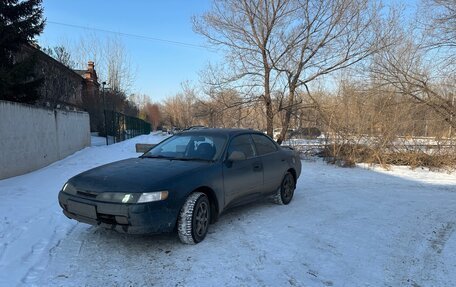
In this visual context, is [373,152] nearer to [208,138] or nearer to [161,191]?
[208,138]

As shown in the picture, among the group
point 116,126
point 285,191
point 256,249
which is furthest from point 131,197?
point 116,126

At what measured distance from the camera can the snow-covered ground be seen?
11.8ft

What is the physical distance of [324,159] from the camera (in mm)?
13930

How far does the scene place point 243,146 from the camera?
18.9ft

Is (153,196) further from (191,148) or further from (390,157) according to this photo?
(390,157)

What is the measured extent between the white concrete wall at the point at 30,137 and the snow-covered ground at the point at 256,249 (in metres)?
2.12

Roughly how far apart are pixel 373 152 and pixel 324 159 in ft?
6.30

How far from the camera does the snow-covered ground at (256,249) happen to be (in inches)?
142

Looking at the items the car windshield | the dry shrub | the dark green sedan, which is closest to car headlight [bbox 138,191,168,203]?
the dark green sedan

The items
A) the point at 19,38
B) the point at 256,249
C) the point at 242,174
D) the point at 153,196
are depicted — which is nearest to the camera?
the point at 153,196

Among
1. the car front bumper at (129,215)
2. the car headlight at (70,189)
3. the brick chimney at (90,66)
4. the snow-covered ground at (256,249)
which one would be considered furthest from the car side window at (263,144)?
the brick chimney at (90,66)

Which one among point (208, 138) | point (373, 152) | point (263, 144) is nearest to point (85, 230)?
point (208, 138)

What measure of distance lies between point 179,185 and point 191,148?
1.24 meters

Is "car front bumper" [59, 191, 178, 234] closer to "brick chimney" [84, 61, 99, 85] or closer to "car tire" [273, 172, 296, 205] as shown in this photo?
"car tire" [273, 172, 296, 205]
